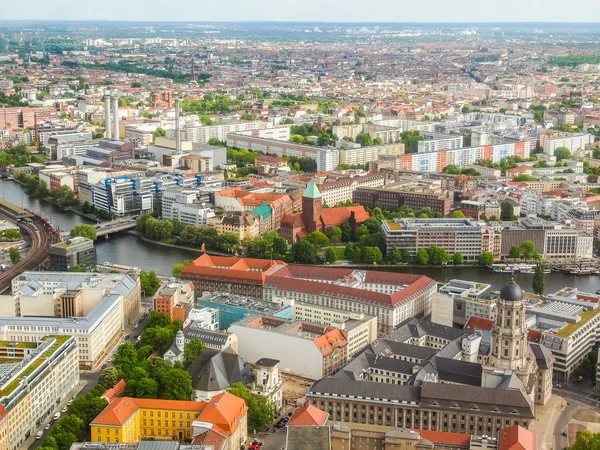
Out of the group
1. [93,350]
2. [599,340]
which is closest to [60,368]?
[93,350]

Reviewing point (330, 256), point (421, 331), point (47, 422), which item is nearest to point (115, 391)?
point (47, 422)

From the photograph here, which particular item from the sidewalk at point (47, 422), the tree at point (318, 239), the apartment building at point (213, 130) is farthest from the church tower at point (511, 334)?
the apartment building at point (213, 130)

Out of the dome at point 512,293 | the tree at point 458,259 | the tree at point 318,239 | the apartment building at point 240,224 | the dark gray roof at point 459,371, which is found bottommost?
the tree at point 458,259

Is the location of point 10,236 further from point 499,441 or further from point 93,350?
point 499,441

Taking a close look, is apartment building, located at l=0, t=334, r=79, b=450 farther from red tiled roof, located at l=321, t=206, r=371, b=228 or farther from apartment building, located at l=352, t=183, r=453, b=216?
apartment building, located at l=352, t=183, r=453, b=216

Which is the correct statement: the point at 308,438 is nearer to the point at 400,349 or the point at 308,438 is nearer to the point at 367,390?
the point at 367,390

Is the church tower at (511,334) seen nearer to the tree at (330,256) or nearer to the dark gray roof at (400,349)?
the dark gray roof at (400,349)
